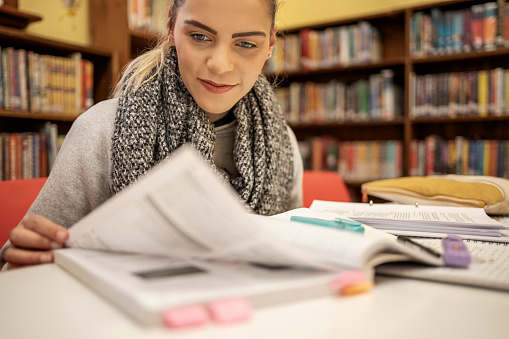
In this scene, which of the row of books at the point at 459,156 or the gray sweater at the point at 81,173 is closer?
the gray sweater at the point at 81,173

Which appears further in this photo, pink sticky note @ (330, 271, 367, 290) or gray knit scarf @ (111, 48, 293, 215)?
gray knit scarf @ (111, 48, 293, 215)

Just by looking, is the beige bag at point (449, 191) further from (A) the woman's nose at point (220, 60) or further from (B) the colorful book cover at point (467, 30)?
(B) the colorful book cover at point (467, 30)

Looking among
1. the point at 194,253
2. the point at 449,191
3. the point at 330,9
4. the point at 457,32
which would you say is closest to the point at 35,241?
the point at 194,253

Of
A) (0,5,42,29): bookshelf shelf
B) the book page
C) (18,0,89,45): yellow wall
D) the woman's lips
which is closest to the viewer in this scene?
the book page

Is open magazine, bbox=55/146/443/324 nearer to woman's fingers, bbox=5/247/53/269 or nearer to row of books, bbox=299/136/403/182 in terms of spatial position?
woman's fingers, bbox=5/247/53/269

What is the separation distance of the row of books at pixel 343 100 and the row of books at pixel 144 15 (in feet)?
3.51

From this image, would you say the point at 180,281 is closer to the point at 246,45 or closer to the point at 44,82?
the point at 246,45

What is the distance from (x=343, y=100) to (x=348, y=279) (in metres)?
2.65

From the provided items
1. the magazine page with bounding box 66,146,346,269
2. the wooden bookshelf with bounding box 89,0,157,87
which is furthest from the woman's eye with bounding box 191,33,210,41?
the wooden bookshelf with bounding box 89,0,157,87

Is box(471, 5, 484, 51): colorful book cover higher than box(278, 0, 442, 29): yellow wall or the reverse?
the reverse

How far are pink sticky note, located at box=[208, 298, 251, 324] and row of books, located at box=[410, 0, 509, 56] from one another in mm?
2609

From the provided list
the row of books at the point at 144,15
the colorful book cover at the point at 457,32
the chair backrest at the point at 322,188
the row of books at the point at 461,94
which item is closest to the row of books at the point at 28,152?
the row of books at the point at 144,15

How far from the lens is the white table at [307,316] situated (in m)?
0.35

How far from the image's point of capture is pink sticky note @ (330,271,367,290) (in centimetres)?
43
